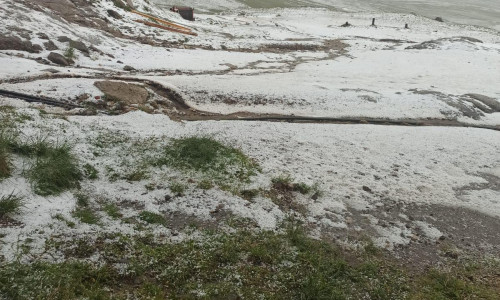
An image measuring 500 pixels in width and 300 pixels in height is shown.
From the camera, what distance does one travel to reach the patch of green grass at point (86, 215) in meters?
5.28

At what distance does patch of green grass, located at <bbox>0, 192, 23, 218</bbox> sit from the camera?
4.89 meters

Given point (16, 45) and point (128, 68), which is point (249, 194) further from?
point (16, 45)

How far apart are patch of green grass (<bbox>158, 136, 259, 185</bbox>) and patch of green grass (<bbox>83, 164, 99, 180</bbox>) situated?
45.7 inches

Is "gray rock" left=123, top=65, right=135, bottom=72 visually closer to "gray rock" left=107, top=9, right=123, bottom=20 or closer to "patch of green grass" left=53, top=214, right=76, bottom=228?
"gray rock" left=107, top=9, right=123, bottom=20

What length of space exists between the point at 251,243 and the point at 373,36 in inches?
1181

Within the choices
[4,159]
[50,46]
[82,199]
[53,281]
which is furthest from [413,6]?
[53,281]

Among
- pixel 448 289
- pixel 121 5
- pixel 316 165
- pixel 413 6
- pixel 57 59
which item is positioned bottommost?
pixel 448 289

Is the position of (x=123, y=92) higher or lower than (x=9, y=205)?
higher

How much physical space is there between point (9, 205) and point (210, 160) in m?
3.43

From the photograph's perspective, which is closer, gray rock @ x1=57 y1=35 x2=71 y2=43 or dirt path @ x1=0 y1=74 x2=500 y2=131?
dirt path @ x1=0 y1=74 x2=500 y2=131

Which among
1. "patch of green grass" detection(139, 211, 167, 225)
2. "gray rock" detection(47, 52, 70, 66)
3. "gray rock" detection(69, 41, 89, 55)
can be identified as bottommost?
"patch of green grass" detection(139, 211, 167, 225)

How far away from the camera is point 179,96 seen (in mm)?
11203

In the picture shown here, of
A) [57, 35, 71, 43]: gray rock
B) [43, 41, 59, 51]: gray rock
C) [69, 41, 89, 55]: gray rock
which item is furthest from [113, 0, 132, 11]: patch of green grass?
[43, 41, 59, 51]: gray rock

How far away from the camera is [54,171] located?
5820 millimetres
